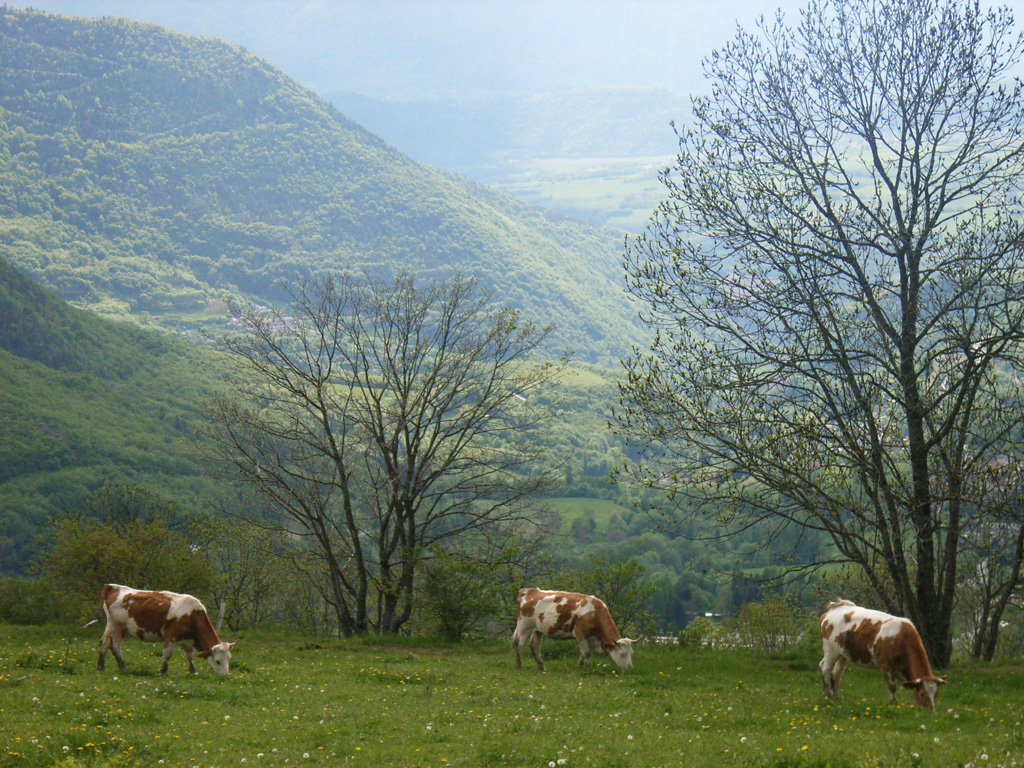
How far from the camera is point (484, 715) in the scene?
12344 mm

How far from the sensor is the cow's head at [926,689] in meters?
12.1

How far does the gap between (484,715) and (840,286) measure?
11918 mm

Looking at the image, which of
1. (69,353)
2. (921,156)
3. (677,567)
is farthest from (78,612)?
(69,353)

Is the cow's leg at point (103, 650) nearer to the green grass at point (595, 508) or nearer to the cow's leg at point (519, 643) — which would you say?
the cow's leg at point (519, 643)

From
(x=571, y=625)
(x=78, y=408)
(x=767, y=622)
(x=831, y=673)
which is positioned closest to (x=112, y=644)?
(x=571, y=625)

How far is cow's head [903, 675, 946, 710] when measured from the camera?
12.1m

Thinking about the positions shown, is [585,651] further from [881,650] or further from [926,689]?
[926,689]

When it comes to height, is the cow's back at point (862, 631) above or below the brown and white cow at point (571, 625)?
above

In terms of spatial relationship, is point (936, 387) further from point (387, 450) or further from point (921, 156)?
point (387, 450)

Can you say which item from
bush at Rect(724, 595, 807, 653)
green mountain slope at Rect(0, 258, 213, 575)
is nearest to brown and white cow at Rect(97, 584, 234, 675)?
bush at Rect(724, 595, 807, 653)

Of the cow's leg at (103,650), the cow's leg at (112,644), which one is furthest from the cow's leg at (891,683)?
the cow's leg at (103,650)

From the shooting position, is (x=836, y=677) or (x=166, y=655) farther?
(x=166, y=655)

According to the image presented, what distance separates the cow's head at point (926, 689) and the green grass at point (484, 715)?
337 mm

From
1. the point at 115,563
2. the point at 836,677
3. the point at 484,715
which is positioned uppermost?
the point at 115,563
